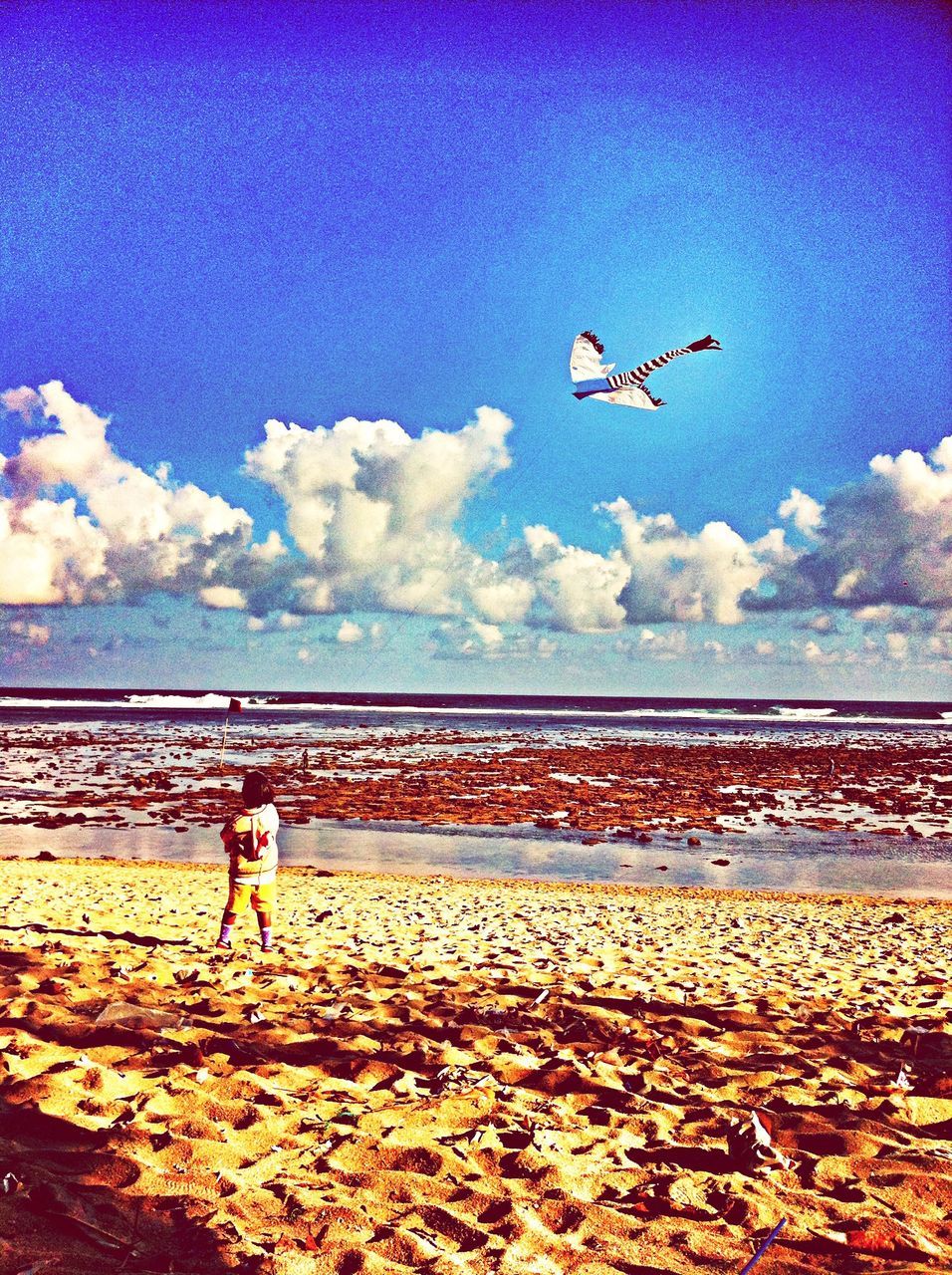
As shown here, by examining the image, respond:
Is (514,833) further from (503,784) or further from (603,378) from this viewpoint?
(603,378)

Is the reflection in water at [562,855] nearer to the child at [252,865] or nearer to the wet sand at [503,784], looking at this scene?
the wet sand at [503,784]

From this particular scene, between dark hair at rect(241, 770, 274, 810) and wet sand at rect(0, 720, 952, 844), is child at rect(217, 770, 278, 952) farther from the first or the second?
wet sand at rect(0, 720, 952, 844)

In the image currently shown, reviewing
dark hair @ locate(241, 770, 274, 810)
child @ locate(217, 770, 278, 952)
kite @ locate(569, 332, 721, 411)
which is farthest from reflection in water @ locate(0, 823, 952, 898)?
kite @ locate(569, 332, 721, 411)

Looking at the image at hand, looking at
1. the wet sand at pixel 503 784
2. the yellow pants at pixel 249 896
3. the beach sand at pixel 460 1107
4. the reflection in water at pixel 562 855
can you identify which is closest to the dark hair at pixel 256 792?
the yellow pants at pixel 249 896

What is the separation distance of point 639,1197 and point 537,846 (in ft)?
51.4

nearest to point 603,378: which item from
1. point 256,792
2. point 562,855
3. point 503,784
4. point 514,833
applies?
point 256,792

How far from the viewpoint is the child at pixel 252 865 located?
830 cm

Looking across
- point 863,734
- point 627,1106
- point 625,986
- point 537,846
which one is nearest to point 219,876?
point 537,846

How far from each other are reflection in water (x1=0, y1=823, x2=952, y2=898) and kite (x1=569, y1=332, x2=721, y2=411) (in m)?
10.2

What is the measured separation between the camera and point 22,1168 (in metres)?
3.55

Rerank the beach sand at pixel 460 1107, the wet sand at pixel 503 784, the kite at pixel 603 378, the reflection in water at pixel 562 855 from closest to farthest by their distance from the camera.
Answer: the beach sand at pixel 460 1107
the kite at pixel 603 378
the reflection in water at pixel 562 855
the wet sand at pixel 503 784

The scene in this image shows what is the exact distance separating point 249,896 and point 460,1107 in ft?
Result: 14.3

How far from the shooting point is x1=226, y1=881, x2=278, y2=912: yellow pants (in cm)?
830

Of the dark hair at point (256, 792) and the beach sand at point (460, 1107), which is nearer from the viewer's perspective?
the beach sand at point (460, 1107)
